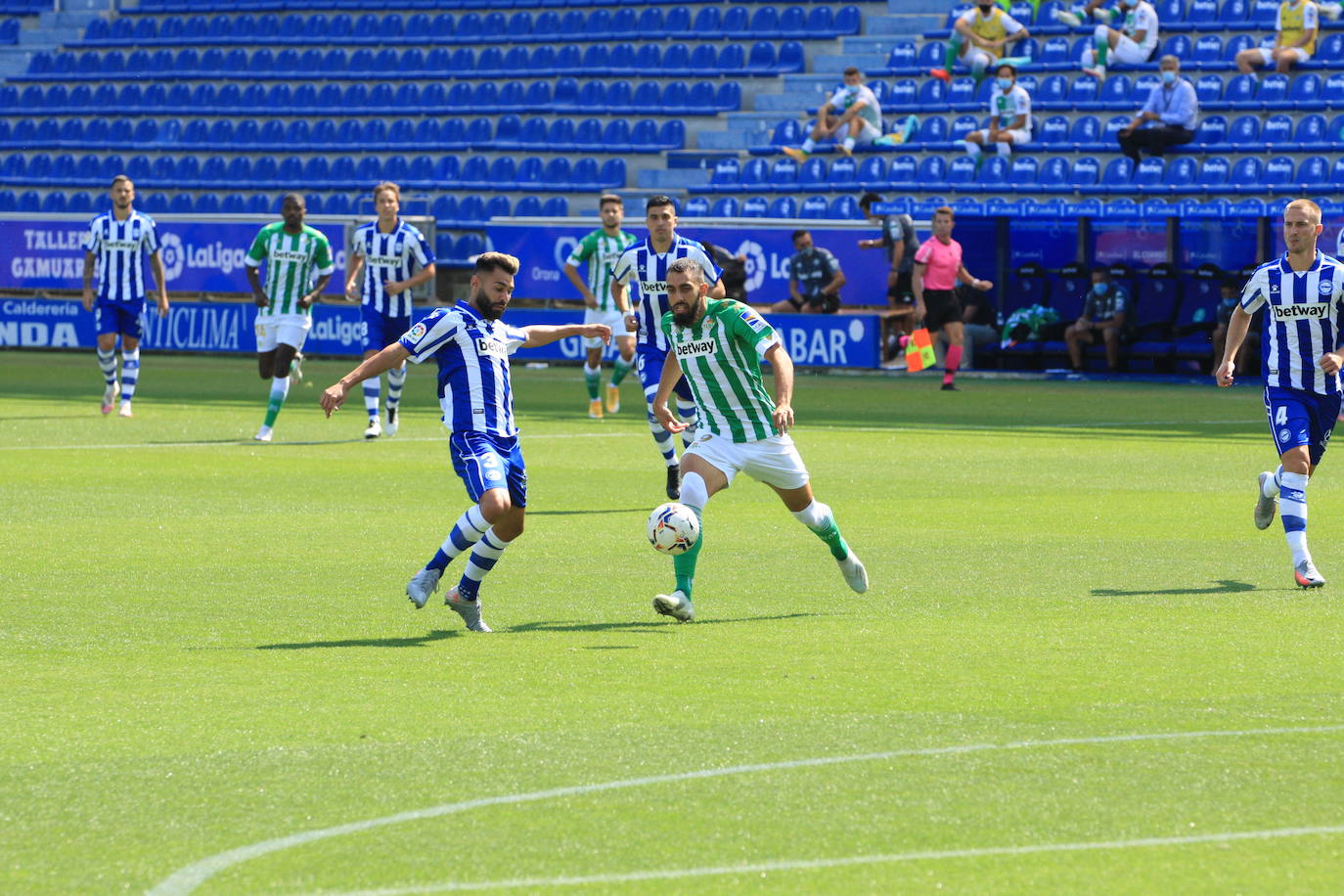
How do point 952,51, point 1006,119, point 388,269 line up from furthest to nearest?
point 952,51 < point 1006,119 < point 388,269

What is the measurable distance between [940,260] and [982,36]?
256 inches

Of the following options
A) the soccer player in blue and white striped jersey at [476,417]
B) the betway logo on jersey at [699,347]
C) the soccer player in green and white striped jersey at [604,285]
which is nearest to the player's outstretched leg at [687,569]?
the betway logo on jersey at [699,347]

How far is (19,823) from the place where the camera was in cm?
543

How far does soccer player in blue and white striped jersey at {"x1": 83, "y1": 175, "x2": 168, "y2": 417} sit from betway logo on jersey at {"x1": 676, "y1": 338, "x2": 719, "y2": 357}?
496 inches

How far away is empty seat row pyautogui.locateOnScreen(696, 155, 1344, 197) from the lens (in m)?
26.5

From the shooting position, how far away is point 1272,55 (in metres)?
28.2

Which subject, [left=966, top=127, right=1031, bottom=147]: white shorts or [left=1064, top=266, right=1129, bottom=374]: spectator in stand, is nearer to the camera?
[left=1064, top=266, right=1129, bottom=374]: spectator in stand

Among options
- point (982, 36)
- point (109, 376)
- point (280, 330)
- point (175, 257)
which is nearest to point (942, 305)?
point (982, 36)

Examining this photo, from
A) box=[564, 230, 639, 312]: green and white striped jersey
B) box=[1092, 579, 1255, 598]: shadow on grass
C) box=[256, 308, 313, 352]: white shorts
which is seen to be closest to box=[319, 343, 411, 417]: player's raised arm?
box=[1092, 579, 1255, 598]: shadow on grass

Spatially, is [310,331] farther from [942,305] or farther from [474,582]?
[474,582]

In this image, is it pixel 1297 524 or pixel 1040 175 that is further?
pixel 1040 175

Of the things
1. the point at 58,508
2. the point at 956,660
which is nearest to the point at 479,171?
the point at 58,508

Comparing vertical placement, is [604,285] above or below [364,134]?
below

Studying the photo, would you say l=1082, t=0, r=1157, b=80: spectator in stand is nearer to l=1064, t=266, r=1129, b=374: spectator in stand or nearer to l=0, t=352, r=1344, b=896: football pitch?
l=1064, t=266, r=1129, b=374: spectator in stand
